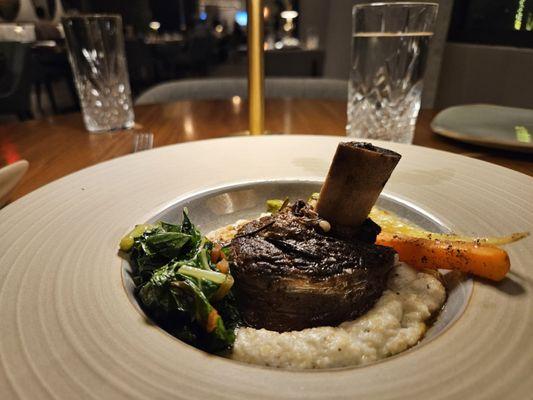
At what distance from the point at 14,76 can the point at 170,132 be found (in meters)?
6.00

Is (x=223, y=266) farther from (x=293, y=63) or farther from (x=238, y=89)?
(x=293, y=63)

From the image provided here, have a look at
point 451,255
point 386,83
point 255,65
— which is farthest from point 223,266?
point 386,83

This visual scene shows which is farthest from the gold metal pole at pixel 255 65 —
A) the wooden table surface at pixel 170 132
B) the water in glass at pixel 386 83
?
the water in glass at pixel 386 83

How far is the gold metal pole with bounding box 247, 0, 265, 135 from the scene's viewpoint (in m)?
2.12

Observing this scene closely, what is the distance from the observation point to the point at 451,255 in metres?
1.41

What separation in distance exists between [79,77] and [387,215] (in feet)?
8.67

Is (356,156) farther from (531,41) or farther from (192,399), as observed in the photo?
(531,41)

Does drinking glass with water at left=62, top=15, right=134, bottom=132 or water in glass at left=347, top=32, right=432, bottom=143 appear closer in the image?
water in glass at left=347, top=32, right=432, bottom=143

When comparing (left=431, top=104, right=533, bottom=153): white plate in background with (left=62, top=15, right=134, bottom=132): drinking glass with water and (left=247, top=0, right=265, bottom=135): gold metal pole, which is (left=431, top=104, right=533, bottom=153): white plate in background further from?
(left=62, top=15, right=134, bottom=132): drinking glass with water

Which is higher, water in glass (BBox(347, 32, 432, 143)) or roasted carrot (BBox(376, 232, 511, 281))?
water in glass (BBox(347, 32, 432, 143))

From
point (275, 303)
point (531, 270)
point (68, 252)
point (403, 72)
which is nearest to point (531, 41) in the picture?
point (403, 72)

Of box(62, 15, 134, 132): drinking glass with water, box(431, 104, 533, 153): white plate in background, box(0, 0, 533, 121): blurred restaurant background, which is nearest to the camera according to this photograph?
box(431, 104, 533, 153): white plate in background

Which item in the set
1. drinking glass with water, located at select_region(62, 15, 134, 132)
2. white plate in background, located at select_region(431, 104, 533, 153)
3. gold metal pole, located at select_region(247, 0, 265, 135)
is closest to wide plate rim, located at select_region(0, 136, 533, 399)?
white plate in background, located at select_region(431, 104, 533, 153)

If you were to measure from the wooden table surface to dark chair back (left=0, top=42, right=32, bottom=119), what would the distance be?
471 centimetres
